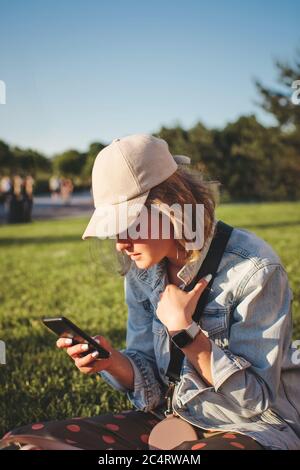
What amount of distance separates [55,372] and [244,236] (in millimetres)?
2286

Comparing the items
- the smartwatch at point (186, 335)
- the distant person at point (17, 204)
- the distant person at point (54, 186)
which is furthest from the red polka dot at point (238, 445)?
the distant person at point (54, 186)

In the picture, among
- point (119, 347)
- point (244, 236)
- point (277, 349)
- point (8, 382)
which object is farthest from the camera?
point (119, 347)

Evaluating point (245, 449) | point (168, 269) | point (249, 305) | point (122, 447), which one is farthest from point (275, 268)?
point (122, 447)

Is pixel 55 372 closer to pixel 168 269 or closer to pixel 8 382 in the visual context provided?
pixel 8 382

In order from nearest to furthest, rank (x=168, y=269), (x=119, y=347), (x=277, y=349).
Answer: (x=277, y=349), (x=168, y=269), (x=119, y=347)

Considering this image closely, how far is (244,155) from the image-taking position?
38344 millimetres

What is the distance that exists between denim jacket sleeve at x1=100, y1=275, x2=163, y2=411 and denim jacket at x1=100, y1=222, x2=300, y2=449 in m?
0.20

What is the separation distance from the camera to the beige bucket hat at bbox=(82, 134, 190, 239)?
2.02 meters

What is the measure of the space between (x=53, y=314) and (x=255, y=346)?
4198 millimetres

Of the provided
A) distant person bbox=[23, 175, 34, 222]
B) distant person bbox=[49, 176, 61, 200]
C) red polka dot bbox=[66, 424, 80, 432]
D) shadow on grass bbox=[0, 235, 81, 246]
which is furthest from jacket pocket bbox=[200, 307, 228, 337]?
distant person bbox=[49, 176, 61, 200]

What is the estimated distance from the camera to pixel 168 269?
233 cm

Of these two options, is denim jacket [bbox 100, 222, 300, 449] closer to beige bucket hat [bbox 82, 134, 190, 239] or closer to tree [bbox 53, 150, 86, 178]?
beige bucket hat [bbox 82, 134, 190, 239]

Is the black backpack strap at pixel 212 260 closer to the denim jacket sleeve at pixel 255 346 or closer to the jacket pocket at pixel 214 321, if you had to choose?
the jacket pocket at pixel 214 321

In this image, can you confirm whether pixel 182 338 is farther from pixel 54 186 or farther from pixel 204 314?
pixel 54 186
